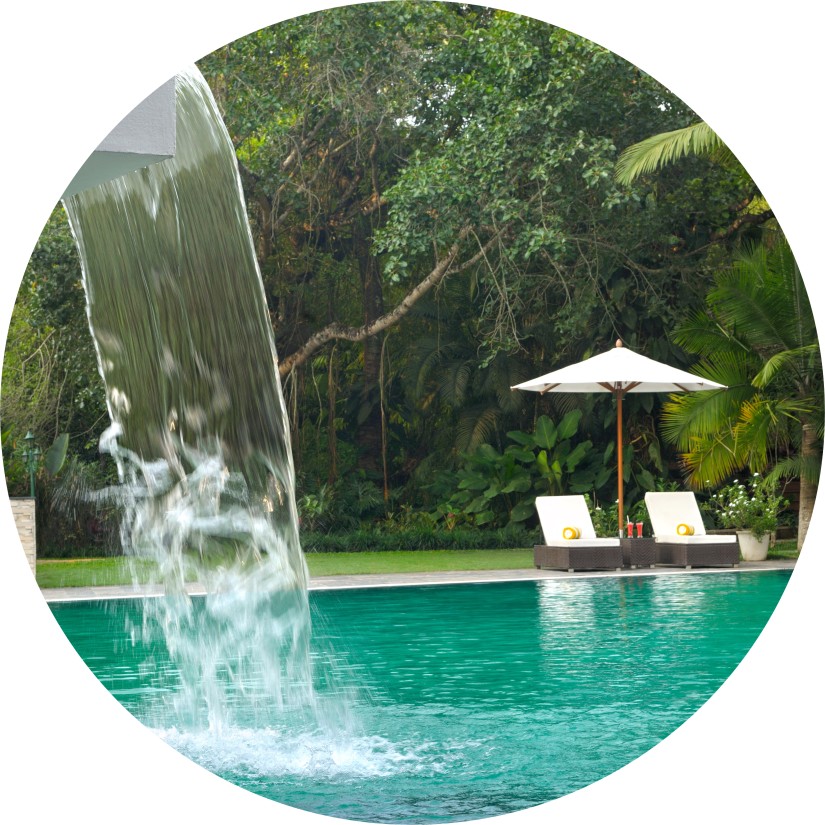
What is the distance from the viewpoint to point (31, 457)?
14352 millimetres

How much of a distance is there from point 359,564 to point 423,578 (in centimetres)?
193

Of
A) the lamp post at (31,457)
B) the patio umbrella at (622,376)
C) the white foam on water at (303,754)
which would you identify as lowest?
the white foam on water at (303,754)

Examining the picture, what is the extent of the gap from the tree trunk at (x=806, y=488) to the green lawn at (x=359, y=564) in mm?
364

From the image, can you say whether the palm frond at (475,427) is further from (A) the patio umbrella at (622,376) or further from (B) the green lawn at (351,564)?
(A) the patio umbrella at (622,376)

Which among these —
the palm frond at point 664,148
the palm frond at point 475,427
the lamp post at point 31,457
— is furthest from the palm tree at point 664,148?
the lamp post at point 31,457

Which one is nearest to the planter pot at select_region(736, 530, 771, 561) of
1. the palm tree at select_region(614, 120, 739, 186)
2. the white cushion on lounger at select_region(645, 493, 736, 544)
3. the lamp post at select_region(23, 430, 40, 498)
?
the white cushion on lounger at select_region(645, 493, 736, 544)

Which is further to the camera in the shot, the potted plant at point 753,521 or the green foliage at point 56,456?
the green foliage at point 56,456

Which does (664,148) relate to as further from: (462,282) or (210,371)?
(210,371)

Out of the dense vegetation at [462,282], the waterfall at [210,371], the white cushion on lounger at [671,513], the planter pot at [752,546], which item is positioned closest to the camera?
the waterfall at [210,371]

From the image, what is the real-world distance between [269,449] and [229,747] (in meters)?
3.34

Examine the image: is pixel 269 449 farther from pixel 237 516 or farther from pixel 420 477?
pixel 420 477

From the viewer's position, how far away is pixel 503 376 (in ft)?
59.2

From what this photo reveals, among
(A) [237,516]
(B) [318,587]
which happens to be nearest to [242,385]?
(A) [237,516]

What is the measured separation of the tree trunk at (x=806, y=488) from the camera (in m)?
14.7
